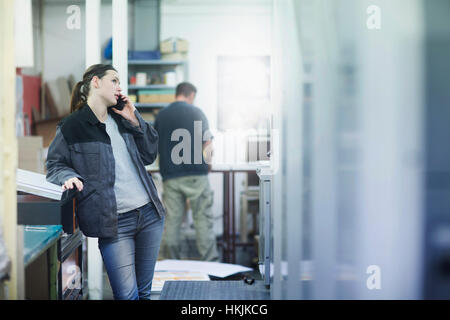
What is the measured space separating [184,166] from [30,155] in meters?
1.14

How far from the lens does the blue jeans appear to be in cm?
191

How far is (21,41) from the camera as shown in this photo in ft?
5.12

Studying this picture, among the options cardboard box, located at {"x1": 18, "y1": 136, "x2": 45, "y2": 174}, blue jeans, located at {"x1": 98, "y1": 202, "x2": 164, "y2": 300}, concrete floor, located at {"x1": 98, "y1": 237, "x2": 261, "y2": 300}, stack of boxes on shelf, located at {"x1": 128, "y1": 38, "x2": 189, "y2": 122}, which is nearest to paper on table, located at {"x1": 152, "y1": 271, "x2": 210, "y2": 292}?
concrete floor, located at {"x1": 98, "y1": 237, "x2": 261, "y2": 300}

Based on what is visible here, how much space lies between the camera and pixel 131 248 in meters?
1.96

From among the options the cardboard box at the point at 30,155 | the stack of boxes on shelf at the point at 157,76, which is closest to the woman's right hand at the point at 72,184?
the cardboard box at the point at 30,155

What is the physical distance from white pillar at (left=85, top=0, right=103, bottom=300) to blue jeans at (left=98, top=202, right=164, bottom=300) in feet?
2.64

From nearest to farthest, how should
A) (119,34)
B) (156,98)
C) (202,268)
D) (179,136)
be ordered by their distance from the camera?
(119,34) < (202,268) < (179,136) < (156,98)

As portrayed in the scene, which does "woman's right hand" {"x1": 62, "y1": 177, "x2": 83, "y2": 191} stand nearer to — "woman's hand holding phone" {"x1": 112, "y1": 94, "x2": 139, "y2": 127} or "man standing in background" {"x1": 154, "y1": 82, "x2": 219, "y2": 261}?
"woman's hand holding phone" {"x1": 112, "y1": 94, "x2": 139, "y2": 127}

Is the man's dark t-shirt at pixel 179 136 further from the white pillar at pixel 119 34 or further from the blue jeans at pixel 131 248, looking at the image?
the blue jeans at pixel 131 248

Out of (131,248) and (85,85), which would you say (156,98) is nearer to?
(85,85)

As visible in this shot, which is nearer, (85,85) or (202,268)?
(85,85)

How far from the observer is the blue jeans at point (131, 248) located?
6.27 feet

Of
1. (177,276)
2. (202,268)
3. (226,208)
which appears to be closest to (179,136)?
(226,208)
